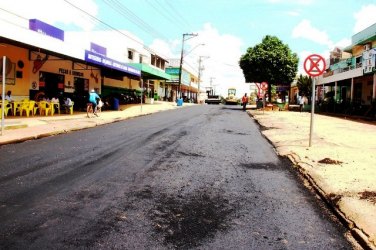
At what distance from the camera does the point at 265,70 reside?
39219 millimetres

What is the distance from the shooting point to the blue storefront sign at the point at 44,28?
22422 mm

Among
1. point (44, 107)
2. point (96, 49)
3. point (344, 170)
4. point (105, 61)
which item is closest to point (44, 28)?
point (105, 61)

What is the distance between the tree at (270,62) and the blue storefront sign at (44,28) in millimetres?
20589

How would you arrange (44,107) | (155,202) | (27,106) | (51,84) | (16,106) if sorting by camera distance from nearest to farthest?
(155,202), (16,106), (27,106), (44,107), (51,84)

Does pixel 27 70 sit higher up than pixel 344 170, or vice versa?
pixel 27 70

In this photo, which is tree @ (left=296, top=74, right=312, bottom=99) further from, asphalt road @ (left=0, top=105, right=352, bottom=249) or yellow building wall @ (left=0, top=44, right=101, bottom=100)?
asphalt road @ (left=0, top=105, right=352, bottom=249)

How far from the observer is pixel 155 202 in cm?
587

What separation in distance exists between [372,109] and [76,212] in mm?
25302

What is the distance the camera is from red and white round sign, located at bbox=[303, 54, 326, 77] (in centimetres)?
1170

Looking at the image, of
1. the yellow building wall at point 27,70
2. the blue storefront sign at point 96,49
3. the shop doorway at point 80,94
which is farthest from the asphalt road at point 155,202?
the blue storefront sign at point 96,49

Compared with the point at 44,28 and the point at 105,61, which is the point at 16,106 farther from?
the point at 105,61

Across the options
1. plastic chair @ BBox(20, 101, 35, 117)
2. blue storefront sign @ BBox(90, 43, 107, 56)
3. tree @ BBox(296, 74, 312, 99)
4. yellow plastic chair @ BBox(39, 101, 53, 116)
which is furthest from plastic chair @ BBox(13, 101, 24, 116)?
tree @ BBox(296, 74, 312, 99)

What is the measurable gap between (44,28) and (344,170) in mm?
20286

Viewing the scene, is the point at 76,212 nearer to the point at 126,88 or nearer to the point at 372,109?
the point at 372,109
